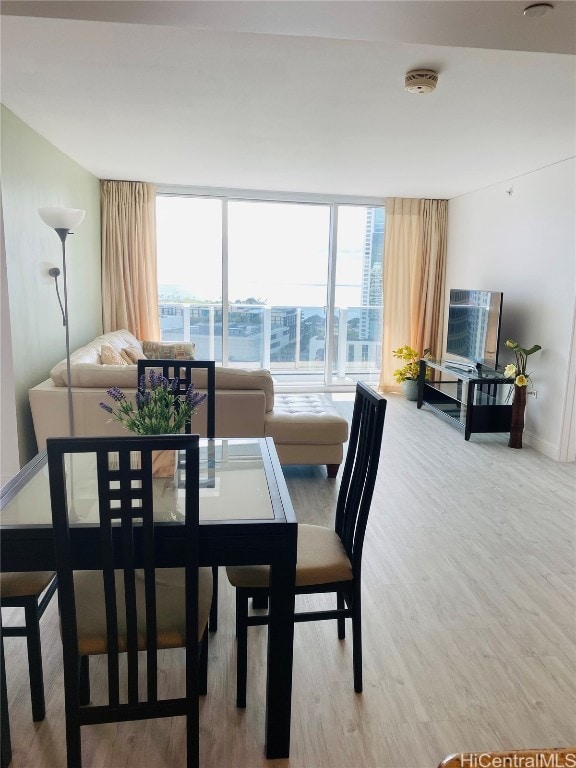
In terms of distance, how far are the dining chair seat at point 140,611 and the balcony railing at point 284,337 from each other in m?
5.27

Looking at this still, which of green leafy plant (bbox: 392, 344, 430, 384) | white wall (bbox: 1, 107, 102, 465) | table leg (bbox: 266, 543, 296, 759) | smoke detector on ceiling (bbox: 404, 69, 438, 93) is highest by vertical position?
smoke detector on ceiling (bbox: 404, 69, 438, 93)

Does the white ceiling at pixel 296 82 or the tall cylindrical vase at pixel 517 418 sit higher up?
the white ceiling at pixel 296 82

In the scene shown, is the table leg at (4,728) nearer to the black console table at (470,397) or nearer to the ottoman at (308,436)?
the ottoman at (308,436)

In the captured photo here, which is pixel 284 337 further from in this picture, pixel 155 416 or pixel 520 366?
pixel 155 416

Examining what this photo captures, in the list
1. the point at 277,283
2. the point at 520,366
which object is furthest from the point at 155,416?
the point at 277,283

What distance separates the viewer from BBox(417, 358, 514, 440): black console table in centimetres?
495

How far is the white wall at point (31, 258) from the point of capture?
346 cm

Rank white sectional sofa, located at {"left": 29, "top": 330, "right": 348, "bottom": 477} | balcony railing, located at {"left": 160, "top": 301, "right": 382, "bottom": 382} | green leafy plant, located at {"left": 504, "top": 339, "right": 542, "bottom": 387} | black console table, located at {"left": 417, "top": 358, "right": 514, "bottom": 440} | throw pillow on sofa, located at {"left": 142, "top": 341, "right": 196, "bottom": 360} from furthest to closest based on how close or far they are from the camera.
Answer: balcony railing, located at {"left": 160, "top": 301, "right": 382, "bottom": 382}, throw pillow on sofa, located at {"left": 142, "top": 341, "right": 196, "bottom": 360}, black console table, located at {"left": 417, "top": 358, "right": 514, "bottom": 440}, green leafy plant, located at {"left": 504, "top": 339, "right": 542, "bottom": 387}, white sectional sofa, located at {"left": 29, "top": 330, "right": 348, "bottom": 477}

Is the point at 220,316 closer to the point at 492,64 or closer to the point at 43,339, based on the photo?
the point at 43,339

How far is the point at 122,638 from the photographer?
1.49 m

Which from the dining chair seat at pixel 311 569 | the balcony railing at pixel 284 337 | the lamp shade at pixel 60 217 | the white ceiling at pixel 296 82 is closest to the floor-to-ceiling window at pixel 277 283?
the balcony railing at pixel 284 337

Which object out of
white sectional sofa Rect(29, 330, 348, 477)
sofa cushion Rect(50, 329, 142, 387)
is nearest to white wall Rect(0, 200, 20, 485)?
white sectional sofa Rect(29, 330, 348, 477)

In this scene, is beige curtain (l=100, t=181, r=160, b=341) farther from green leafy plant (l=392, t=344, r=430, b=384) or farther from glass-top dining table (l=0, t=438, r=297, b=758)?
glass-top dining table (l=0, t=438, r=297, b=758)

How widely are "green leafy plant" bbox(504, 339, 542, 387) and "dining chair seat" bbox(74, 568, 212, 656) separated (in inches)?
146
